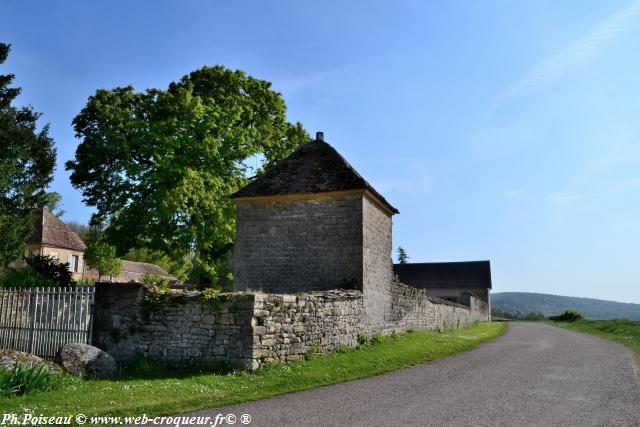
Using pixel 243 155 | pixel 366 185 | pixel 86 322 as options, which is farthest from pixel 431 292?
pixel 86 322

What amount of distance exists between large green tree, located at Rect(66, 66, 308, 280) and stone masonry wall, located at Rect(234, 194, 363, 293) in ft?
13.9

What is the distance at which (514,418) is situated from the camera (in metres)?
6.93

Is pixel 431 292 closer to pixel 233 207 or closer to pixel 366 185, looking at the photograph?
pixel 233 207

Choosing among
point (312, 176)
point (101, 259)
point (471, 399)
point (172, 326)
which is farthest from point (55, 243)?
point (471, 399)

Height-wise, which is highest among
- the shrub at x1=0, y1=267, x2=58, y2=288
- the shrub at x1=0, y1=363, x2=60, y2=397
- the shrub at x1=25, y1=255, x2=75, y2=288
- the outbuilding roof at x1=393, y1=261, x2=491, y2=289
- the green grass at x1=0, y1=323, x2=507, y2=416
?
the outbuilding roof at x1=393, y1=261, x2=491, y2=289

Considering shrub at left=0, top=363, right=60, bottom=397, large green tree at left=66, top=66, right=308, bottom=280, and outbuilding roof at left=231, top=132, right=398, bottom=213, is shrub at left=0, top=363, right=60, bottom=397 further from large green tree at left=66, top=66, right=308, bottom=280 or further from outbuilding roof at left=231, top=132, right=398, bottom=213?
large green tree at left=66, top=66, right=308, bottom=280

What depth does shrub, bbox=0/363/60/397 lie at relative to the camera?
7857mm

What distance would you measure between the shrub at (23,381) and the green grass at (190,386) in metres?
0.20

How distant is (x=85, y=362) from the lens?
9.82 meters

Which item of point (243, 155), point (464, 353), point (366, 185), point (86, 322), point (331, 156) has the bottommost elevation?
point (464, 353)

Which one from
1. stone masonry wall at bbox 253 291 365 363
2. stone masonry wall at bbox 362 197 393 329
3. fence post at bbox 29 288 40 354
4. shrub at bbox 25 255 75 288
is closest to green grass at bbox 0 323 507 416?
stone masonry wall at bbox 253 291 365 363

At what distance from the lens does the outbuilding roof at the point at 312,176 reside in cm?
1606

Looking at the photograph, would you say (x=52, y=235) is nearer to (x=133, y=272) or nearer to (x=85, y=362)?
(x=133, y=272)

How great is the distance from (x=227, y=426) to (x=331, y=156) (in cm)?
1214
